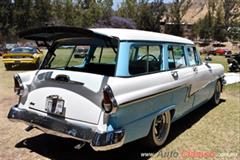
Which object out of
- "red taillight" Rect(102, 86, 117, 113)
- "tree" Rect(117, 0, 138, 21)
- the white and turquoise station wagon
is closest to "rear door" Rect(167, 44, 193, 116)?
the white and turquoise station wagon

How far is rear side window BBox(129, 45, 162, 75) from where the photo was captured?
4.48 meters

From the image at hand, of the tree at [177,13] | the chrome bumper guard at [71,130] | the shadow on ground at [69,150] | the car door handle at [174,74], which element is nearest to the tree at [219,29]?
the tree at [177,13]

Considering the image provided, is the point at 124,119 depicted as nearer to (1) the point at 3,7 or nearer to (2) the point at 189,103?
(2) the point at 189,103

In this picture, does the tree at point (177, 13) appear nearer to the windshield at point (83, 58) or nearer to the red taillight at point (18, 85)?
the windshield at point (83, 58)

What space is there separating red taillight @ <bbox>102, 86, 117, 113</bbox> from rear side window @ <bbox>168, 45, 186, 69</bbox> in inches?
69.3

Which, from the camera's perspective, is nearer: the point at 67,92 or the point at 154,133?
the point at 67,92

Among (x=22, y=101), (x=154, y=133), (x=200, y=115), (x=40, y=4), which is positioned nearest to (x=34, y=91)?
(x=22, y=101)

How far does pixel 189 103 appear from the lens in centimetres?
599

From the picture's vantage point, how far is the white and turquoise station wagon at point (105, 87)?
3.96 meters

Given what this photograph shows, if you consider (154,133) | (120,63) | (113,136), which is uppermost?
(120,63)

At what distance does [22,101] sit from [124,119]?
1.70 metres

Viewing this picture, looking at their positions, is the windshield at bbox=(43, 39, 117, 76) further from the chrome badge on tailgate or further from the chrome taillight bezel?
the chrome badge on tailgate

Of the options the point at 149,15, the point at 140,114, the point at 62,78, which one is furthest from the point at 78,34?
the point at 149,15

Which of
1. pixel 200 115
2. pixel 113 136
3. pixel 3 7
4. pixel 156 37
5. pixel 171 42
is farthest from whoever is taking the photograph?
pixel 3 7
